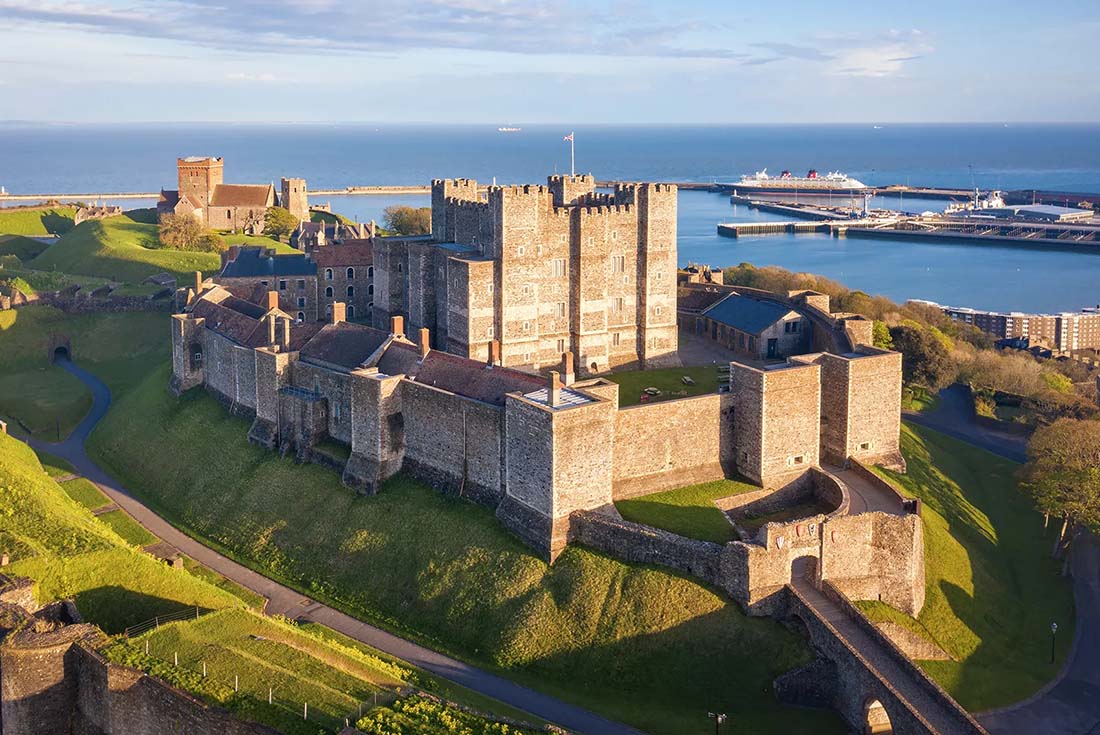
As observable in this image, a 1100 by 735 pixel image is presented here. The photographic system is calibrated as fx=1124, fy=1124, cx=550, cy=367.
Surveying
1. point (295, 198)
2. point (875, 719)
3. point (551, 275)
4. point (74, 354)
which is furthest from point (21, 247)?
point (875, 719)

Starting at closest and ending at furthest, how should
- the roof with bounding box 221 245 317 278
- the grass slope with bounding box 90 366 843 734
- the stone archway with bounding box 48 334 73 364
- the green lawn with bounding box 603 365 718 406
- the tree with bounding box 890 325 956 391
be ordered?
the grass slope with bounding box 90 366 843 734 < the green lawn with bounding box 603 365 718 406 < the tree with bounding box 890 325 956 391 < the roof with bounding box 221 245 317 278 < the stone archway with bounding box 48 334 73 364

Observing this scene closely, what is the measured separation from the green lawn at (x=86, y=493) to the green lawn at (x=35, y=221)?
6590 cm

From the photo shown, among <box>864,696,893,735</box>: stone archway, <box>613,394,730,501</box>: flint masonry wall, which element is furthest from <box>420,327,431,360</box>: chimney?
→ <box>864,696,893,735</box>: stone archway

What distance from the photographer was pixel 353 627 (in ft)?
124

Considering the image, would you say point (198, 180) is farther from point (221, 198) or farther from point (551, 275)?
point (551, 275)

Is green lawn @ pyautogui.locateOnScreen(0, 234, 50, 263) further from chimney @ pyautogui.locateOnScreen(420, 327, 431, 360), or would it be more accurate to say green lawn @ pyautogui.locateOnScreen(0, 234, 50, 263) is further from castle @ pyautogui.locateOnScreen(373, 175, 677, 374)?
chimney @ pyautogui.locateOnScreen(420, 327, 431, 360)

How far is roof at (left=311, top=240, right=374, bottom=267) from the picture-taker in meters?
62.7

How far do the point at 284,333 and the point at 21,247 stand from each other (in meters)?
61.5

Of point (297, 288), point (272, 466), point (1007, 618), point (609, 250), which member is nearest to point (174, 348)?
point (297, 288)

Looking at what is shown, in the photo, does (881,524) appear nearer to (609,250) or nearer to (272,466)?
(609,250)

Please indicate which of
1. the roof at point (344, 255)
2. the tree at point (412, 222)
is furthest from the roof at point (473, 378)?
the tree at point (412, 222)

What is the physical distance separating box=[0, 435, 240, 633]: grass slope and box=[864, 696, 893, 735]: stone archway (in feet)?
64.2

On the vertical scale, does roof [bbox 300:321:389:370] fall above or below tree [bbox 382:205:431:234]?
below

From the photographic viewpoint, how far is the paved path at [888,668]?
97.2 ft
